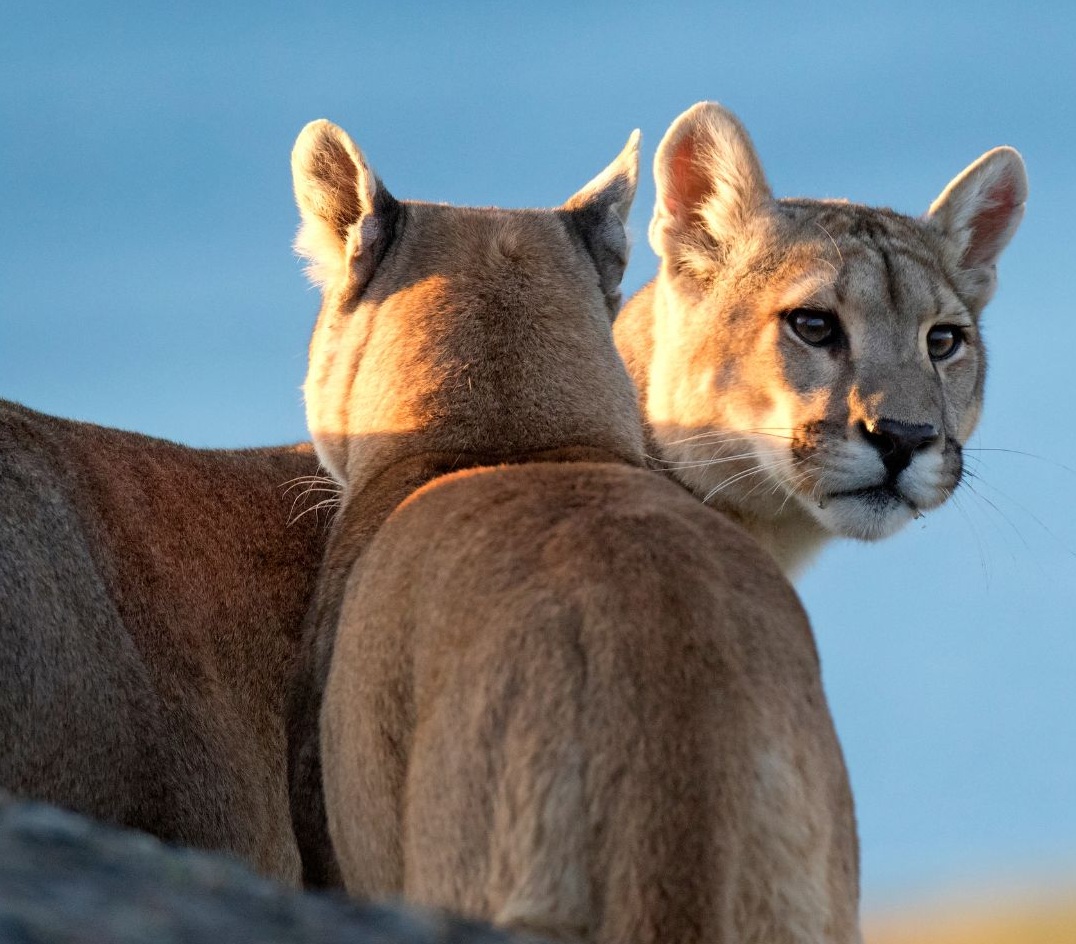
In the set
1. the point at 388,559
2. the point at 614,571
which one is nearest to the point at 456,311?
the point at 388,559

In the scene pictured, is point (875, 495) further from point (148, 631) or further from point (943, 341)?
point (148, 631)

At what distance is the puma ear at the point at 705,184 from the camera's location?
1041 cm

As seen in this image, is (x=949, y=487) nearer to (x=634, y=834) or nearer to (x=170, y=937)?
(x=634, y=834)

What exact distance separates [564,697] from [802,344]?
5.00 metres

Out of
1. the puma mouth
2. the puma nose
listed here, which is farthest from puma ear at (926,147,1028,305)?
the puma mouth

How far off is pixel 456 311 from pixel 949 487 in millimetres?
3326

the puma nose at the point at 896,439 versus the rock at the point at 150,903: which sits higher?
the puma nose at the point at 896,439

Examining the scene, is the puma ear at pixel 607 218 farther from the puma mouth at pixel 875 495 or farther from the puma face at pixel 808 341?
the puma mouth at pixel 875 495

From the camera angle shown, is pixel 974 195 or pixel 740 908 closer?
pixel 740 908

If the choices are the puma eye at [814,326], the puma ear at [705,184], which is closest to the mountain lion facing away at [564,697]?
the puma eye at [814,326]

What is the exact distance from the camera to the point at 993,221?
37.0 feet

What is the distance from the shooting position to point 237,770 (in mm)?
8531

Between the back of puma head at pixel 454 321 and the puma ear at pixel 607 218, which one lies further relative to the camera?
the puma ear at pixel 607 218

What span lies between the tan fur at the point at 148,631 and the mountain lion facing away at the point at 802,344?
2.63m
